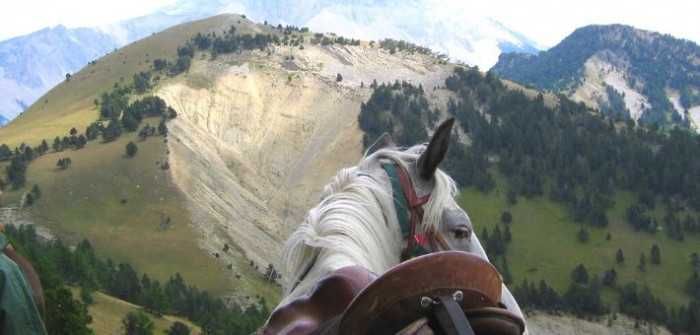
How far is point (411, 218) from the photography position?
3.43 m

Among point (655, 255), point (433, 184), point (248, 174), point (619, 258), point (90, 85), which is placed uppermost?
point (433, 184)

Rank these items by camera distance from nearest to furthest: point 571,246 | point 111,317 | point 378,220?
point 378,220
point 111,317
point 571,246

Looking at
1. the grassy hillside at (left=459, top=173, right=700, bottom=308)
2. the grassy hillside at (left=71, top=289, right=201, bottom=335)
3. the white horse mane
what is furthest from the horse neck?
the grassy hillside at (left=459, top=173, right=700, bottom=308)

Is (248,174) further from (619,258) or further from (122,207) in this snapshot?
(619,258)

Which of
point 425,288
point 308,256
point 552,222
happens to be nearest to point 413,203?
point 308,256

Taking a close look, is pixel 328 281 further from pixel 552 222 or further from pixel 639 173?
pixel 639 173

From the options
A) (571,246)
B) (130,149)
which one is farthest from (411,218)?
(571,246)

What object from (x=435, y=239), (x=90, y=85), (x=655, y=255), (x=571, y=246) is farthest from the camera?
(x=90, y=85)

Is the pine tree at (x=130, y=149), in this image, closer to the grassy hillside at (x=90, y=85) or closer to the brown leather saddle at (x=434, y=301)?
the grassy hillside at (x=90, y=85)

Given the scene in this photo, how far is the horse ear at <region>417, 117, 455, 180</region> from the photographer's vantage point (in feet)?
11.1

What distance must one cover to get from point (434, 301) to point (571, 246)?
105 m

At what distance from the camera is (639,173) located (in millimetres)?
112312

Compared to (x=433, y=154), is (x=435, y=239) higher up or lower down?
lower down

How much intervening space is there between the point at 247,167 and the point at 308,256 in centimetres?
10899
